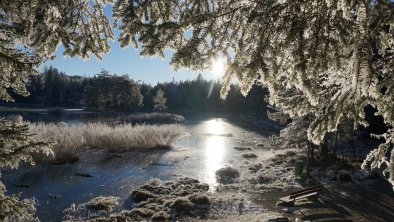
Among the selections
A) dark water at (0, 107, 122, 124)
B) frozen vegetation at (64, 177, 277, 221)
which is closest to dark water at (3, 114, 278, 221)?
frozen vegetation at (64, 177, 277, 221)

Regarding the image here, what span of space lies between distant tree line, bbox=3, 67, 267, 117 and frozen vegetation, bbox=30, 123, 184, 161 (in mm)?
32302

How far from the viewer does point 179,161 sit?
23.7 m

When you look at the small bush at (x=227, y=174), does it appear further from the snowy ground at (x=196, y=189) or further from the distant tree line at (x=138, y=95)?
the distant tree line at (x=138, y=95)

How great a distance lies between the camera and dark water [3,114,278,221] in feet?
48.3

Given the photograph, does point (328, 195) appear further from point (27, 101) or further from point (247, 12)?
point (27, 101)

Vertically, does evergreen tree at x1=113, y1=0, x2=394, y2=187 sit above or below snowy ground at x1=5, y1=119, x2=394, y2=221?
above

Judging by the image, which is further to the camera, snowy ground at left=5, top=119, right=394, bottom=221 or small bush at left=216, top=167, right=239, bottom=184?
small bush at left=216, top=167, right=239, bottom=184

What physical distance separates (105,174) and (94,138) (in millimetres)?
7665

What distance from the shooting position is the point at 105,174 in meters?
19.0

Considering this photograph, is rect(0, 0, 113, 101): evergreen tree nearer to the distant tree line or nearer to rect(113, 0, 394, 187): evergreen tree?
rect(113, 0, 394, 187): evergreen tree

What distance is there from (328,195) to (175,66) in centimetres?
1368

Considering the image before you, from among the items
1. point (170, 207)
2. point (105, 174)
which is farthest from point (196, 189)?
point (105, 174)

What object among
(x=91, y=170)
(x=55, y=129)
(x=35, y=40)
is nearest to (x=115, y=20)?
(x=35, y=40)

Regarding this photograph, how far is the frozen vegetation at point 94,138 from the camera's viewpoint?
21594mm
